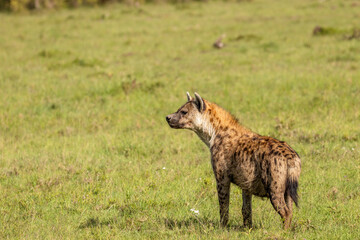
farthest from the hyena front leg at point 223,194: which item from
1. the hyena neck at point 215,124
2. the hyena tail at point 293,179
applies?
the hyena tail at point 293,179

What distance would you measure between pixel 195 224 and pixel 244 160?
108 centimetres

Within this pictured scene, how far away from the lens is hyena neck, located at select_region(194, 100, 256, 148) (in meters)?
6.06

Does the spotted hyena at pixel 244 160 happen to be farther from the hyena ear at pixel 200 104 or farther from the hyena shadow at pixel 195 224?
the hyena shadow at pixel 195 224

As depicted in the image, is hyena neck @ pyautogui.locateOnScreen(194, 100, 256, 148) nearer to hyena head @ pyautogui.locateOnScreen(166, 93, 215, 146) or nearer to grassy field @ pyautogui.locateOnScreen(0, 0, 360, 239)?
hyena head @ pyautogui.locateOnScreen(166, 93, 215, 146)

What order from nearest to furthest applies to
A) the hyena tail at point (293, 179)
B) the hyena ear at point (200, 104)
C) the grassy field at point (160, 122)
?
1. the hyena tail at point (293, 179)
2. the hyena ear at point (200, 104)
3. the grassy field at point (160, 122)

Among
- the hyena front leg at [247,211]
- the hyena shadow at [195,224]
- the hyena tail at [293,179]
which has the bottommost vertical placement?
the hyena shadow at [195,224]

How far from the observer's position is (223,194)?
571 cm

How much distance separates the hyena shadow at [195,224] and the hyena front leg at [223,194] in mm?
96

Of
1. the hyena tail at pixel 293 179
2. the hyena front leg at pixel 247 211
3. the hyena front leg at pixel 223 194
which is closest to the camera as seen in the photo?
the hyena tail at pixel 293 179

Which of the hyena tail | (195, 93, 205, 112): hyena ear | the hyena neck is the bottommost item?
the hyena tail

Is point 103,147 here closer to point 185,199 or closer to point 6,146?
point 6,146

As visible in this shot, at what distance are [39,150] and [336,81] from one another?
760cm

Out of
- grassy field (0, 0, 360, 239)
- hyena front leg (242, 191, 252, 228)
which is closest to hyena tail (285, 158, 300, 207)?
grassy field (0, 0, 360, 239)

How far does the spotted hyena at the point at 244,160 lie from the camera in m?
5.07
